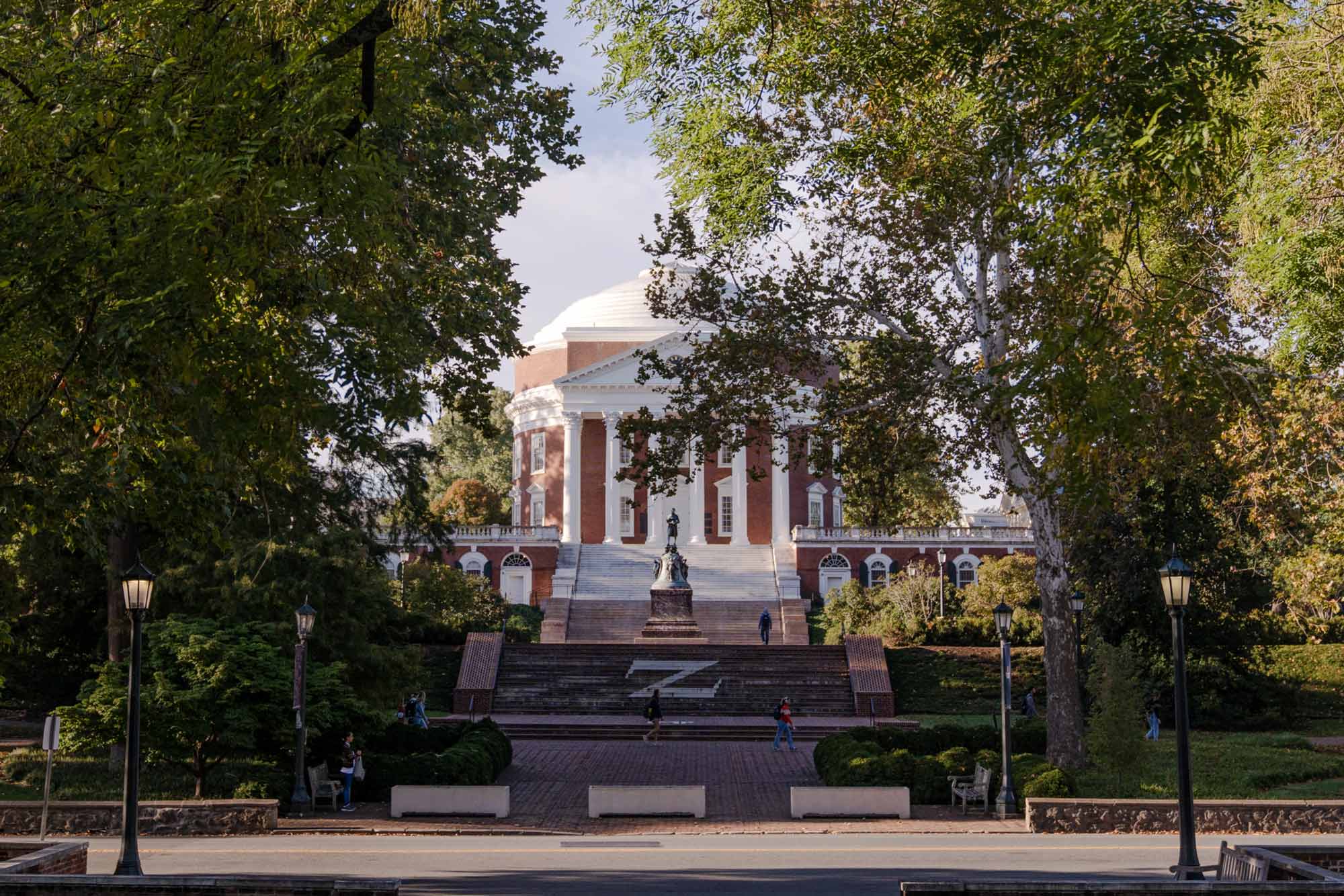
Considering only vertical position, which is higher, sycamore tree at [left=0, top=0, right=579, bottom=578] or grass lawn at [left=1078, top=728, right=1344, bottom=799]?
sycamore tree at [left=0, top=0, right=579, bottom=578]

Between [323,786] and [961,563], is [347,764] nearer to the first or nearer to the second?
[323,786]

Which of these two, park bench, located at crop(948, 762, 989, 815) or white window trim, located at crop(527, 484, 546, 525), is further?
white window trim, located at crop(527, 484, 546, 525)

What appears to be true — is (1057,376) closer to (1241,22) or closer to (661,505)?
(1241,22)

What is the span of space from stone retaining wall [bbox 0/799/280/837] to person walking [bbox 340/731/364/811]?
92.1 inches

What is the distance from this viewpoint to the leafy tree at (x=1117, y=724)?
70.6ft

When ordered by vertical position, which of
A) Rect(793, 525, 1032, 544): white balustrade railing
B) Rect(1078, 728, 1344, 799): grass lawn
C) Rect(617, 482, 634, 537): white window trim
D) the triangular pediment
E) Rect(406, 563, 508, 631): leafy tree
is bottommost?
Rect(1078, 728, 1344, 799): grass lawn

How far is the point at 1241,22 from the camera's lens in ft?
32.7

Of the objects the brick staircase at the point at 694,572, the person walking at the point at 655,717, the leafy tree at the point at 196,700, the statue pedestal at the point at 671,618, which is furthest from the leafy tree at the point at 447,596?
the leafy tree at the point at 196,700

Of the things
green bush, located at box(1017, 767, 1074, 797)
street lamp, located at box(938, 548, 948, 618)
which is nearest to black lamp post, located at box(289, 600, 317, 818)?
green bush, located at box(1017, 767, 1074, 797)

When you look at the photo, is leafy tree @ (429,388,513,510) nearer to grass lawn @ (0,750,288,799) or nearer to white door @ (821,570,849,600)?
white door @ (821,570,849,600)

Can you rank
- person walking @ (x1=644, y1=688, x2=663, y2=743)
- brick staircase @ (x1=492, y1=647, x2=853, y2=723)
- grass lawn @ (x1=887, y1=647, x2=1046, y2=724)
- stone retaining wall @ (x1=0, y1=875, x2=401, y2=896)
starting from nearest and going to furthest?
stone retaining wall @ (x1=0, y1=875, x2=401, y2=896)
person walking @ (x1=644, y1=688, x2=663, y2=743)
brick staircase @ (x1=492, y1=647, x2=853, y2=723)
grass lawn @ (x1=887, y1=647, x2=1046, y2=724)

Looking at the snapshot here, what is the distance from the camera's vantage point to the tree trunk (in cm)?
2316

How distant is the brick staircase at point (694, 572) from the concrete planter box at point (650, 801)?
123 ft

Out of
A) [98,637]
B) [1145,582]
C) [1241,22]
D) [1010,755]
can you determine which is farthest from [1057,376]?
[1145,582]
